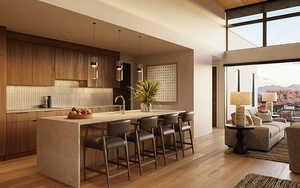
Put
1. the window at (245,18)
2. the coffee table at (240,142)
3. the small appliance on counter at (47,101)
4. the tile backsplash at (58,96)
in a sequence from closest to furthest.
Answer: the coffee table at (240,142), the tile backsplash at (58,96), the small appliance on counter at (47,101), the window at (245,18)

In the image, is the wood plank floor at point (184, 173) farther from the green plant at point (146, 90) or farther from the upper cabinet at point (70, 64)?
the upper cabinet at point (70, 64)

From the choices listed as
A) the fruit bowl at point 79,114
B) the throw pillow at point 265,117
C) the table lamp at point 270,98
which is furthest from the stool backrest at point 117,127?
the table lamp at point 270,98

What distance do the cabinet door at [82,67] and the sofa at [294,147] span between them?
197 inches

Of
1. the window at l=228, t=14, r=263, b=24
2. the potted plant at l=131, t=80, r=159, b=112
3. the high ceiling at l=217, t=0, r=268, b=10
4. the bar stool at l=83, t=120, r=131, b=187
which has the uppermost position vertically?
the high ceiling at l=217, t=0, r=268, b=10

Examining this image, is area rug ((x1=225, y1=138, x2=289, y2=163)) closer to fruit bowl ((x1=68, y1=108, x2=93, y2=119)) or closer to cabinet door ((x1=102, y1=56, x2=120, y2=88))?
fruit bowl ((x1=68, y1=108, x2=93, y2=119))

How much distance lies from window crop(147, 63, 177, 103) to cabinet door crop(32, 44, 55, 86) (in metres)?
3.19

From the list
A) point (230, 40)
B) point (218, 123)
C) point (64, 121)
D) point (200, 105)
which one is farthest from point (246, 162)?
point (230, 40)

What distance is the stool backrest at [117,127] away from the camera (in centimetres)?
321

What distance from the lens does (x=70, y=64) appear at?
5.92m

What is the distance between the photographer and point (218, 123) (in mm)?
8773

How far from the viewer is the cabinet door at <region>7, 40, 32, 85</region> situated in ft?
15.6

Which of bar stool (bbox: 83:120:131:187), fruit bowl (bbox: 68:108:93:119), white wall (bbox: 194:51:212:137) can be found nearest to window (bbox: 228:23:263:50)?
white wall (bbox: 194:51:212:137)

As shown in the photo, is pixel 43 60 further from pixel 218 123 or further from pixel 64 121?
pixel 218 123

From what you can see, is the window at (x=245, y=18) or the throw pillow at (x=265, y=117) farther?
the window at (x=245, y=18)
